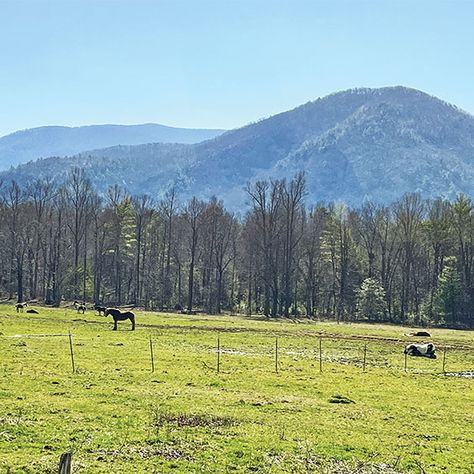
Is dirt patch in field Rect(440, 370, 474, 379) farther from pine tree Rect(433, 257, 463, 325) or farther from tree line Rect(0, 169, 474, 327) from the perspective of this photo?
tree line Rect(0, 169, 474, 327)

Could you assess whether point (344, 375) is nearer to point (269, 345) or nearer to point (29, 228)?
point (269, 345)

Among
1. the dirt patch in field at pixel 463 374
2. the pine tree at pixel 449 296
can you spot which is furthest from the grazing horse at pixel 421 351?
the pine tree at pixel 449 296

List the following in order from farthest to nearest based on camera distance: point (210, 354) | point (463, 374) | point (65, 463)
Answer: point (210, 354) < point (463, 374) < point (65, 463)

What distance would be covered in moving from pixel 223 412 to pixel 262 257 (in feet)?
277

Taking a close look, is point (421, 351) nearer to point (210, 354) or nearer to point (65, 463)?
point (210, 354)

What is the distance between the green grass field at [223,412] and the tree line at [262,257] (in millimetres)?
A: 55585

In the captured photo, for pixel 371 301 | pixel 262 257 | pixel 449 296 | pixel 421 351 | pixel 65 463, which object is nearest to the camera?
pixel 65 463

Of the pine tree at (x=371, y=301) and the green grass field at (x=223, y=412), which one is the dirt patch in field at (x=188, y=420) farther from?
the pine tree at (x=371, y=301)

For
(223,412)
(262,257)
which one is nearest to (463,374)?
(223,412)

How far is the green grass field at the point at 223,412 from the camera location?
684 inches

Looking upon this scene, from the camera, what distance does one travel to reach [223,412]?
2305 centimetres

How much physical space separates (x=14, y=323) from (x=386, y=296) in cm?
6332

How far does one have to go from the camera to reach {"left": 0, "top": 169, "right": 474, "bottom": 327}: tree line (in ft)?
319

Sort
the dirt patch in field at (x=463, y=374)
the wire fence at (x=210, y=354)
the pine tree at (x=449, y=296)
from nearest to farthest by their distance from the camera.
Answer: the wire fence at (x=210, y=354) < the dirt patch in field at (x=463, y=374) < the pine tree at (x=449, y=296)
